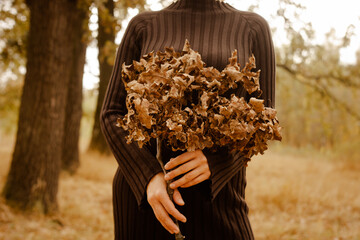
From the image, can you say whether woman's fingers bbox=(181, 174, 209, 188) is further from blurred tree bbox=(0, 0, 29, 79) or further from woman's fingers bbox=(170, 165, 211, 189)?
blurred tree bbox=(0, 0, 29, 79)

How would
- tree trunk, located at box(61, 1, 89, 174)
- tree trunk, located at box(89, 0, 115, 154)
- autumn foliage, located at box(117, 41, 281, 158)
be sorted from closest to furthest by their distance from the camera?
autumn foliage, located at box(117, 41, 281, 158), tree trunk, located at box(61, 1, 89, 174), tree trunk, located at box(89, 0, 115, 154)

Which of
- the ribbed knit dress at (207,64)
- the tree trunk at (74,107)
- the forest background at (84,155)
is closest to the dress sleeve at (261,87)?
the ribbed knit dress at (207,64)

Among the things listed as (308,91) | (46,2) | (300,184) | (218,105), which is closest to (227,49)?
(218,105)

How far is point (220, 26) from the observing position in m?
1.75

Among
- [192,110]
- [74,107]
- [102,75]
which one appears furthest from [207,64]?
[102,75]

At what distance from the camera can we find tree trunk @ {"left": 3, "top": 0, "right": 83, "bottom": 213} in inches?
187

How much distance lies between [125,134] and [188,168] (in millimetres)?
408

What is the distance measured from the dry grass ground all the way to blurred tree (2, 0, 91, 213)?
1.25ft

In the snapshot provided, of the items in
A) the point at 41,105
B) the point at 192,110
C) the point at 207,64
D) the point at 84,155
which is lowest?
the point at 84,155

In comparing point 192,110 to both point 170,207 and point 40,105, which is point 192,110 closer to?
point 170,207

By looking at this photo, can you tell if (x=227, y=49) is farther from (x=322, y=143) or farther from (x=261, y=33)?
(x=322, y=143)

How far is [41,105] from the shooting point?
479 cm

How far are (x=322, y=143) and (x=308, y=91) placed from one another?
11164mm

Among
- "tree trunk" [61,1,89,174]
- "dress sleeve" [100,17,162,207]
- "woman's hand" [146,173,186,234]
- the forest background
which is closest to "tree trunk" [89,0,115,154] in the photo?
the forest background
